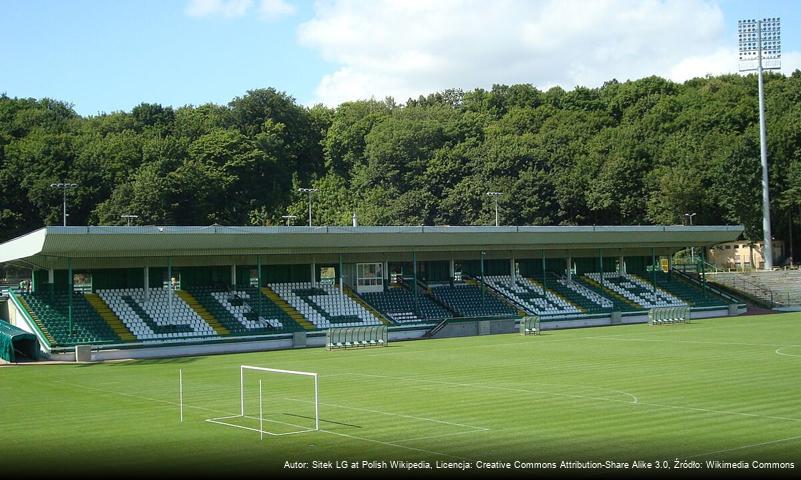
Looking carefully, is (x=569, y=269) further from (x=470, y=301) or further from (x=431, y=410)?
(x=431, y=410)

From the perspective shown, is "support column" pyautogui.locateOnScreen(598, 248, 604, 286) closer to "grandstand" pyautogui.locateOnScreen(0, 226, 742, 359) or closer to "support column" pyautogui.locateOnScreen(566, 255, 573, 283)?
"grandstand" pyautogui.locateOnScreen(0, 226, 742, 359)

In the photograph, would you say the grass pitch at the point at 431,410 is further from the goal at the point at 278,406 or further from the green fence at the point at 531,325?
the green fence at the point at 531,325

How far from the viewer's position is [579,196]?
90.2 m

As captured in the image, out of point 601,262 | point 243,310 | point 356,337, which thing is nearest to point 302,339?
point 356,337

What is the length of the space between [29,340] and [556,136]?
64.9 m

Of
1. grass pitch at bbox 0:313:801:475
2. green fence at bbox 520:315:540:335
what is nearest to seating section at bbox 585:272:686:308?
green fence at bbox 520:315:540:335

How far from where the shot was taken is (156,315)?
48.1 metres

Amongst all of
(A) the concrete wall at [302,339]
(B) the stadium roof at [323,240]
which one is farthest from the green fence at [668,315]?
(B) the stadium roof at [323,240]

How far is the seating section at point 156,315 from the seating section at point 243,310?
132cm

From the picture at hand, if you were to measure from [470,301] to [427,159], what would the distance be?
42.1 m

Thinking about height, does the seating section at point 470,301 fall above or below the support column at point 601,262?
below

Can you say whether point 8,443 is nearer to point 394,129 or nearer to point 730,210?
point 730,210

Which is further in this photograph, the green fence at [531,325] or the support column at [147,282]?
the green fence at [531,325]

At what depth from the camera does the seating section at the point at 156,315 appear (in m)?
46.2
